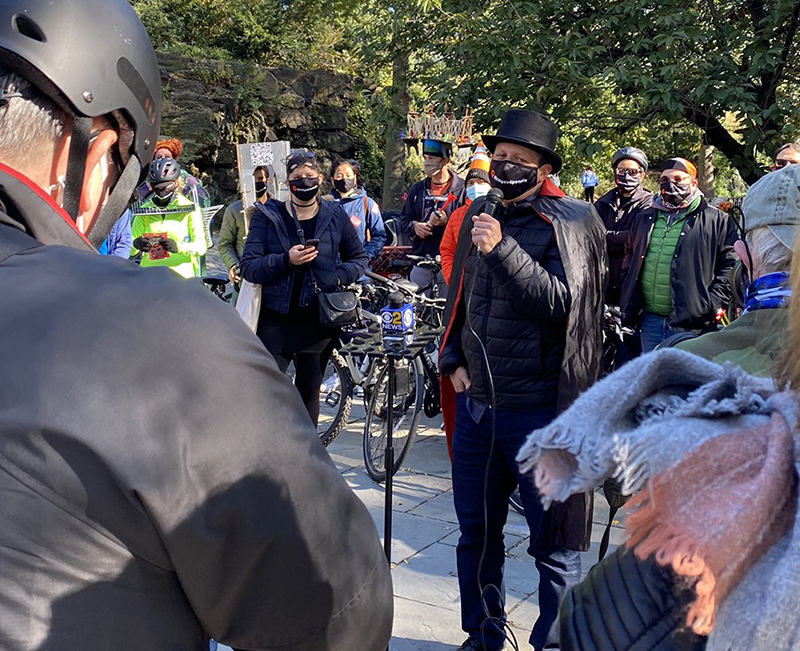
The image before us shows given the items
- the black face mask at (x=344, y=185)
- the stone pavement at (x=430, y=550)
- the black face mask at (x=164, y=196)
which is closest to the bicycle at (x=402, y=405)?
the stone pavement at (x=430, y=550)

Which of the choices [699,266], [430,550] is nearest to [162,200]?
[430,550]

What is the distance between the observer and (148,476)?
1033mm

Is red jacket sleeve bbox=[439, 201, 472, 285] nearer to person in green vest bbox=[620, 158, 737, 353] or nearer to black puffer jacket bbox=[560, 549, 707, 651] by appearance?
person in green vest bbox=[620, 158, 737, 353]

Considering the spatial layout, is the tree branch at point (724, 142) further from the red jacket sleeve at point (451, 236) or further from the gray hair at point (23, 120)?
the gray hair at point (23, 120)

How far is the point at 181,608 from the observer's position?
3.70 ft

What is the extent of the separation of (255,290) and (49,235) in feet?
14.0

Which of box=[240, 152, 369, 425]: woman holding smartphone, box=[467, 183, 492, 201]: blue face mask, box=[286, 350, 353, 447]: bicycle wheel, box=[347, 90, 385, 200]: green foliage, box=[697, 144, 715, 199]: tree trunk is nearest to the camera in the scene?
box=[240, 152, 369, 425]: woman holding smartphone

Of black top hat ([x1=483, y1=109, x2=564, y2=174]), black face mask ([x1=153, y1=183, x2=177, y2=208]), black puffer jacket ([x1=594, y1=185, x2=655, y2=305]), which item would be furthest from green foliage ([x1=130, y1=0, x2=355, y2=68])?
black top hat ([x1=483, y1=109, x2=564, y2=174])

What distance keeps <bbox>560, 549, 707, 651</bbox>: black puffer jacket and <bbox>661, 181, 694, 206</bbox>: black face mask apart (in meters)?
5.36

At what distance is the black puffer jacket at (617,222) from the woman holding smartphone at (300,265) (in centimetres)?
208

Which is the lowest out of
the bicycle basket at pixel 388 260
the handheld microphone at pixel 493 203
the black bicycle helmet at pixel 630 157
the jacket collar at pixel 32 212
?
the bicycle basket at pixel 388 260

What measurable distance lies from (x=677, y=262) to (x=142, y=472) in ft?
17.6

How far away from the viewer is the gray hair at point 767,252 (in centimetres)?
236

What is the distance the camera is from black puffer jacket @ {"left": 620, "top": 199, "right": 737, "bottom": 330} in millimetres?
5820
